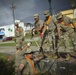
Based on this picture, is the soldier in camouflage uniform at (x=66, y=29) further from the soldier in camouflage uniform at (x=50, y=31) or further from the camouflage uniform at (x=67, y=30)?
the soldier in camouflage uniform at (x=50, y=31)

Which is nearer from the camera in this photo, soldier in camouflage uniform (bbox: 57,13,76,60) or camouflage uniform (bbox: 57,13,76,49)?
soldier in camouflage uniform (bbox: 57,13,76,60)

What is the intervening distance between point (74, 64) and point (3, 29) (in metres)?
101

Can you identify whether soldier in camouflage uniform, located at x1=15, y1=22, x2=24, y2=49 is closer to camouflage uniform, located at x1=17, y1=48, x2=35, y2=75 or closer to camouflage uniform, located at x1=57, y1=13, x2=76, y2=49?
camouflage uniform, located at x1=57, y1=13, x2=76, y2=49

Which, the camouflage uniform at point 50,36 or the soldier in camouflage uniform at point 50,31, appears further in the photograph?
the camouflage uniform at point 50,36

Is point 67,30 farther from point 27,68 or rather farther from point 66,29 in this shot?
point 27,68

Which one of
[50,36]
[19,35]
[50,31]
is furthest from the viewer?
[19,35]

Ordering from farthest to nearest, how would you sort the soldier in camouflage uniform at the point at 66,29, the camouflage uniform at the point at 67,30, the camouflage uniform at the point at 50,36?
the camouflage uniform at the point at 50,36 < the camouflage uniform at the point at 67,30 < the soldier in camouflage uniform at the point at 66,29

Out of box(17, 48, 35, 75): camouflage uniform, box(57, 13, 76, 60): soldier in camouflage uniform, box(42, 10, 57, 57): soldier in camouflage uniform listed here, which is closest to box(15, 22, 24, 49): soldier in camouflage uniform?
box(42, 10, 57, 57): soldier in camouflage uniform

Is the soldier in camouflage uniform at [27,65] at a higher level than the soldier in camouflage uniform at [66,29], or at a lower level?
lower

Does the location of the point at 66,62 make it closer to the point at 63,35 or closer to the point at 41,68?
the point at 41,68

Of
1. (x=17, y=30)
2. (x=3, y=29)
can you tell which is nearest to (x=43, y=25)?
(x=17, y=30)

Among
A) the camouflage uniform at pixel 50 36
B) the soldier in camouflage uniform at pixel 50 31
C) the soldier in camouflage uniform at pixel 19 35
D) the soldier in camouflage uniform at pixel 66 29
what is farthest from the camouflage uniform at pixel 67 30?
the soldier in camouflage uniform at pixel 19 35

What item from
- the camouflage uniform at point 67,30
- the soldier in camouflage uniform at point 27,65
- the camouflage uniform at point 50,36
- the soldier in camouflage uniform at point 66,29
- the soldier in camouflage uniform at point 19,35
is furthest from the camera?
the soldier in camouflage uniform at point 19,35

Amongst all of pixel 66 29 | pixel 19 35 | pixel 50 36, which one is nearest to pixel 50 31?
pixel 50 36
